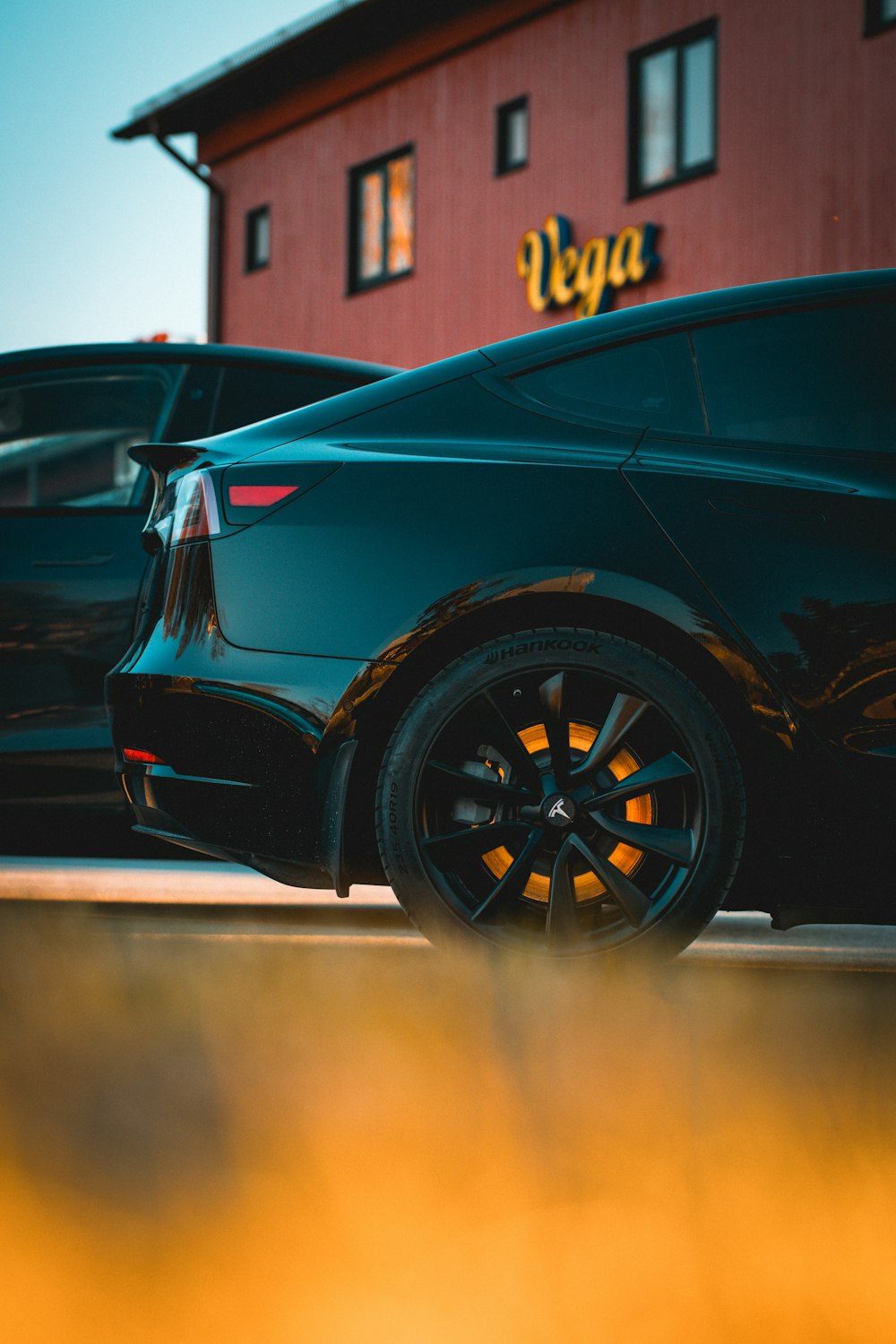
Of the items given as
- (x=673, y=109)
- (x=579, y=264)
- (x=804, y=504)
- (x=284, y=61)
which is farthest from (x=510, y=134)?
(x=804, y=504)

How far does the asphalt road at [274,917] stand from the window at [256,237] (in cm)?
1704

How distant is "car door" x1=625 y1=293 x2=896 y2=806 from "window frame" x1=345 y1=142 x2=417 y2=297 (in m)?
15.7

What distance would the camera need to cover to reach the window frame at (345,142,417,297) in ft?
61.1

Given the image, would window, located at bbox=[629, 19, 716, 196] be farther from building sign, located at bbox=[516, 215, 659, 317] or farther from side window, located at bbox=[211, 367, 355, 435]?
side window, located at bbox=[211, 367, 355, 435]

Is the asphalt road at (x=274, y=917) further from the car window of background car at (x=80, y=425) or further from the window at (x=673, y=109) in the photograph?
the window at (x=673, y=109)

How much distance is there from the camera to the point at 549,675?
3.17m

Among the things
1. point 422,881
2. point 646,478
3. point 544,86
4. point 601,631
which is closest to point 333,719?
point 422,881

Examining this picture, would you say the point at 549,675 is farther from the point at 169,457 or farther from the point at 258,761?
the point at 169,457

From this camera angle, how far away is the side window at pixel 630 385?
3283mm

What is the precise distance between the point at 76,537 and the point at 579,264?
1274 cm

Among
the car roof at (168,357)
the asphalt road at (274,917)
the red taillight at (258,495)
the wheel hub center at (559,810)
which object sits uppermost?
the car roof at (168,357)

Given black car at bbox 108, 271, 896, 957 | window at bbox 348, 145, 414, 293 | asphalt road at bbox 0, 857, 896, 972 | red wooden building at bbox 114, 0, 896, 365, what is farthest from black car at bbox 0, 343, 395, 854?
window at bbox 348, 145, 414, 293

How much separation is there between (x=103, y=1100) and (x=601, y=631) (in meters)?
1.36

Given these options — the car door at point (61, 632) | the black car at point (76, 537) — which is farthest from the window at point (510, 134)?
the car door at point (61, 632)
